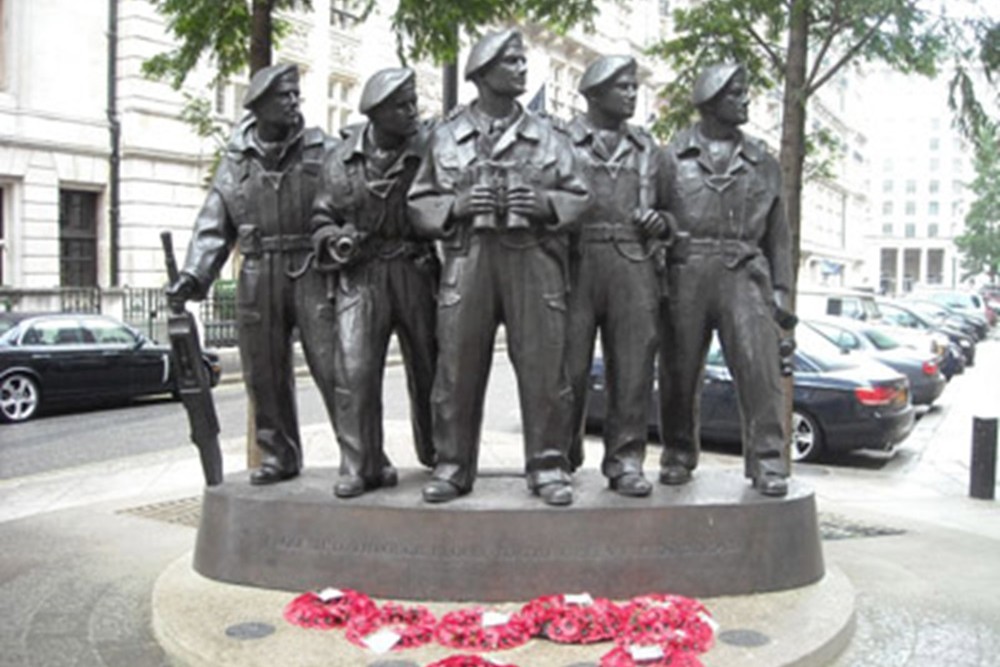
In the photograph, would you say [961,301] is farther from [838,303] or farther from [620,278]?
[620,278]

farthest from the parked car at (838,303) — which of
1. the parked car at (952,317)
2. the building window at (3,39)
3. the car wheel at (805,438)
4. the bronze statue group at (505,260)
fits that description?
the bronze statue group at (505,260)

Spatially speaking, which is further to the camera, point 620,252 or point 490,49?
point 620,252

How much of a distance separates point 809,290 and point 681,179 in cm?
2208

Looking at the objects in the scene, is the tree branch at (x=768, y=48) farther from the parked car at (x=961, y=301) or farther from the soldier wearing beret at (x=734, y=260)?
the parked car at (x=961, y=301)

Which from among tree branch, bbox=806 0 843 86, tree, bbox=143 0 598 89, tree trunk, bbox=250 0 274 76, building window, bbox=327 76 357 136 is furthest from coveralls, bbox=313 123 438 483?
building window, bbox=327 76 357 136

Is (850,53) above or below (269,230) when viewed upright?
above

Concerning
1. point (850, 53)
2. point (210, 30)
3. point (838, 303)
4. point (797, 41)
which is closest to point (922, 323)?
point (838, 303)

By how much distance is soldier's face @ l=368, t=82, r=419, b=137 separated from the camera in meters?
5.80

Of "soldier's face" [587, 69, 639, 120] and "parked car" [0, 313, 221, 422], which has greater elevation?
"soldier's face" [587, 69, 639, 120]

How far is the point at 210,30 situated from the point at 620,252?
451cm

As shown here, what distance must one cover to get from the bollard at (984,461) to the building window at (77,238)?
20.8 metres

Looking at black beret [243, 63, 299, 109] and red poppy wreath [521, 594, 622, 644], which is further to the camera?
black beret [243, 63, 299, 109]

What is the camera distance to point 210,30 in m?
8.76

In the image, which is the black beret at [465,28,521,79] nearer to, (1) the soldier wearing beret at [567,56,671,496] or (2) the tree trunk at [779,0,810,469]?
(1) the soldier wearing beret at [567,56,671,496]
